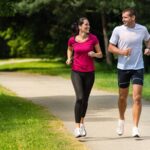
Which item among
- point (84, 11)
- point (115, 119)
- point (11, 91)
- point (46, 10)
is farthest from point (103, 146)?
point (46, 10)

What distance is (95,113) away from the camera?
13688 mm

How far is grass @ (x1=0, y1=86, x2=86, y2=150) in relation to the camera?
30.5 ft

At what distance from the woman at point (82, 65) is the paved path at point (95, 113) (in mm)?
449

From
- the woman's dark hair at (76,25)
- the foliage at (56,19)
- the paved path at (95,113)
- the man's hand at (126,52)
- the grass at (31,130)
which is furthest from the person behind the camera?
the foliage at (56,19)

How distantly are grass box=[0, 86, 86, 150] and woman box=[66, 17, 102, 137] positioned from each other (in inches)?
17.9

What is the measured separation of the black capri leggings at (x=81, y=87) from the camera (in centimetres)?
1020

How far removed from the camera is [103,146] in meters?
9.33

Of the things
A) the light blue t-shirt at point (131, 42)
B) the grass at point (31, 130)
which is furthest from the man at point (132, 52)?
the grass at point (31, 130)

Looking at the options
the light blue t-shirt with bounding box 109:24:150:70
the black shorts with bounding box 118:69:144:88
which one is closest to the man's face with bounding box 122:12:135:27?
the light blue t-shirt with bounding box 109:24:150:70

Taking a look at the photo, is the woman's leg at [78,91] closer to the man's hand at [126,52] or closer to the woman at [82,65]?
the woman at [82,65]

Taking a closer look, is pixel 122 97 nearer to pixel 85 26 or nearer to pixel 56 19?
pixel 85 26

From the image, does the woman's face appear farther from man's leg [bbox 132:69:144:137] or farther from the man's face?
man's leg [bbox 132:69:144:137]

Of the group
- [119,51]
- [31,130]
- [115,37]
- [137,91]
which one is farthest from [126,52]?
[31,130]

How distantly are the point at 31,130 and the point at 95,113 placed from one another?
121 inches
